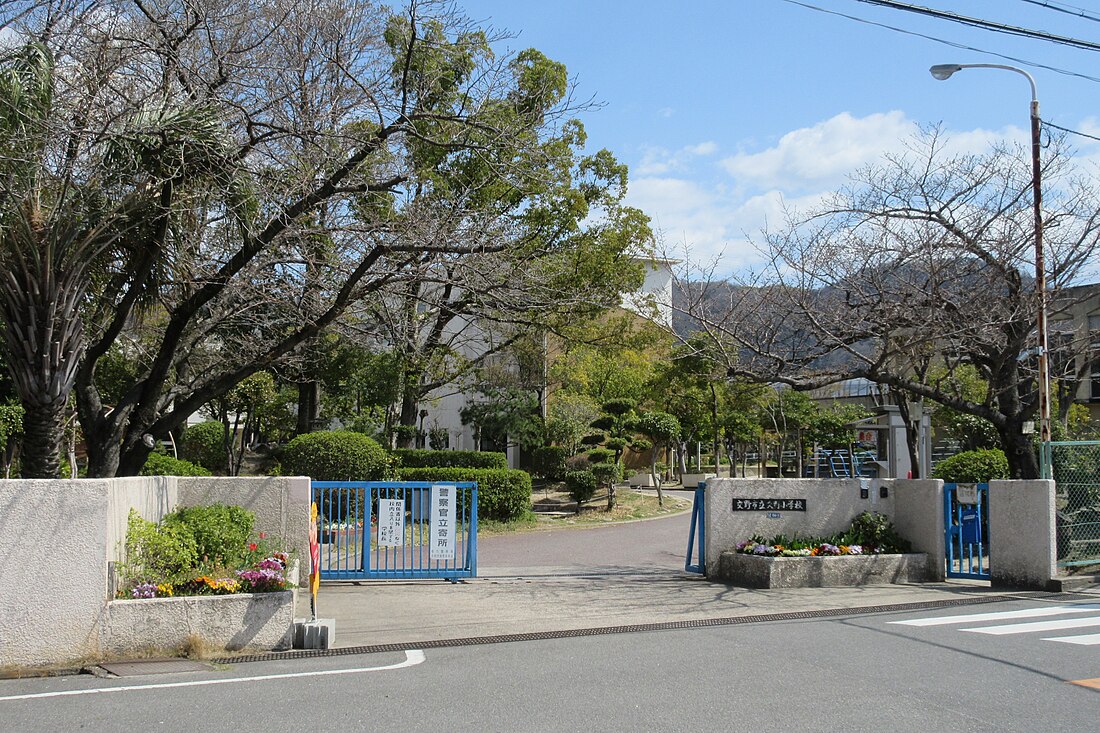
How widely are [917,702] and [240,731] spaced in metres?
4.81

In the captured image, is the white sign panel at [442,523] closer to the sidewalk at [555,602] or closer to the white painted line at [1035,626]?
the sidewalk at [555,602]

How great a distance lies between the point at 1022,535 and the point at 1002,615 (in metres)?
2.67

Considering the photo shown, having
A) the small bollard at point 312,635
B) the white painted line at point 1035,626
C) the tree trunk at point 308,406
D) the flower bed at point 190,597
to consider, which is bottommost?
the white painted line at point 1035,626

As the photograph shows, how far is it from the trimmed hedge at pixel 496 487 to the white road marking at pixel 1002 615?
1228cm

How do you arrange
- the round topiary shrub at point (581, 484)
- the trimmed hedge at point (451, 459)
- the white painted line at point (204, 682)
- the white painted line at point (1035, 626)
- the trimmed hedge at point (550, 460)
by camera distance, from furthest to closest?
the trimmed hedge at point (550, 460) < the round topiary shrub at point (581, 484) < the trimmed hedge at point (451, 459) < the white painted line at point (1035, 626) < the white painted line at point (204, 682)

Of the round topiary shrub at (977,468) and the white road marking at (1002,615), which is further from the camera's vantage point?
the round topiary shrub at (977,468)

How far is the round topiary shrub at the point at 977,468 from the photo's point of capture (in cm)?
1797

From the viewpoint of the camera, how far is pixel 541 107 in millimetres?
15547

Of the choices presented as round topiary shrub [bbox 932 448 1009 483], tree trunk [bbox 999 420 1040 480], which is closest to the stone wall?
tree trunk [bbox 999 420 1040 480]

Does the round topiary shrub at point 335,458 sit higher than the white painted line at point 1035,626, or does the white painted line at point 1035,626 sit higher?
the round topiary shrub at point 335,458

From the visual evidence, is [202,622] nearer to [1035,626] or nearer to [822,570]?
[822,570]

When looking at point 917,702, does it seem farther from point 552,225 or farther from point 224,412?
point 224,412

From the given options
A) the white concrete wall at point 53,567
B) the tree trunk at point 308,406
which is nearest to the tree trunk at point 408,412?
the tree trunk at point 308,406

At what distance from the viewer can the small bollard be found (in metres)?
9.17
